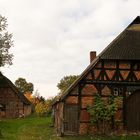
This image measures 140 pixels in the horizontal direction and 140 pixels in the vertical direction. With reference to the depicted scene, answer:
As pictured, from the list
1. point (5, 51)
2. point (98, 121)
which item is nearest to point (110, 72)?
point (98, 121)

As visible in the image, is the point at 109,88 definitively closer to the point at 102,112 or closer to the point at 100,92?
the point at 100,92

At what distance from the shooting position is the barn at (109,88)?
30.0 m

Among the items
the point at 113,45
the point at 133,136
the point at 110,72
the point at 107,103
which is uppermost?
the point at 113,45

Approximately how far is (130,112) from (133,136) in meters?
2.39

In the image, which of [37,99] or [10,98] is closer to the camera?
[10,98]

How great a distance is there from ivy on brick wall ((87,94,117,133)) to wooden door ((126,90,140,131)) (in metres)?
1.30

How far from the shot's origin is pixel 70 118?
1185 inches

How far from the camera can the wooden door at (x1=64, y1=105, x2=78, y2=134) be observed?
2994 centimetres

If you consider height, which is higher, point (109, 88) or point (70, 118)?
point (109, 88)

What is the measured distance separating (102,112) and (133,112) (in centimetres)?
257

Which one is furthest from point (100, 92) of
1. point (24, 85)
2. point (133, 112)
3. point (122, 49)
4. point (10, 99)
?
point (24, 85)

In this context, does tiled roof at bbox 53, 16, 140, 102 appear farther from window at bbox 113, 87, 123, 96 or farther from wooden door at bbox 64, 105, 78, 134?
window at bbox 113, 87, 123, 96

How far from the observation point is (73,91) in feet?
98.9

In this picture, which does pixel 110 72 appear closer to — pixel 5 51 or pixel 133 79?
pixel 133 79
